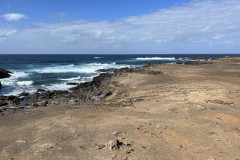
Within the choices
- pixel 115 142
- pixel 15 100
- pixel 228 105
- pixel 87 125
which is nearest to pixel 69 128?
pixel 87 125

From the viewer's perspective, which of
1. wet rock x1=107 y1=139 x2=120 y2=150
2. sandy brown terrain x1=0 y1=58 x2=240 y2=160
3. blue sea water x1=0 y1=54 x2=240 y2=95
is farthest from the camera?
blue sea water x1=0 y1=54 x2=240 y2=95

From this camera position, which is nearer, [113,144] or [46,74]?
[113,144]

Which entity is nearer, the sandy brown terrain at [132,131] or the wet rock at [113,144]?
the sandy brown terrain at [132,131]

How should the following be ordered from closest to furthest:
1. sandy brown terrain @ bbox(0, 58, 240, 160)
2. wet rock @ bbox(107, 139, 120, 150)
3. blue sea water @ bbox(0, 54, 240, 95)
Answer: sandy brown terrain @ bbox(0, 58, 240, 160) → wet rock @ bbox(107, 139, 120, 150) → blue sea water @ bbox(0, 54, 240, 95)

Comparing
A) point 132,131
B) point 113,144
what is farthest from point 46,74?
point 113,144

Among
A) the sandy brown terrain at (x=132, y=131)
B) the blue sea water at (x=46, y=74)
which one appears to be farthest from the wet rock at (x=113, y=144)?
the blue sea water at (x=46, y=74)

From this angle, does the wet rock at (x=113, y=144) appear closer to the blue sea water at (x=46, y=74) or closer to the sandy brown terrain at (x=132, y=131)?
the sandy brown terrain at (x=132, y=131)

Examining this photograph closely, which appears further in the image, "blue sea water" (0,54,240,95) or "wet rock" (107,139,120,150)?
"blue sea water" (0,54,240,95)

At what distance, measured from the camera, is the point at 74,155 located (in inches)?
349

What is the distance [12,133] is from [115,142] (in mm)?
6835

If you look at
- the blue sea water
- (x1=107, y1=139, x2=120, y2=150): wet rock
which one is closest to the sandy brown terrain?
(x1=107, y1=139, x2=120, y2=150): wet rock

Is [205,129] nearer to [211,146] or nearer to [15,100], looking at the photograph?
[211,146]

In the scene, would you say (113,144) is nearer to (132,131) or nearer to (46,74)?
(132,131)

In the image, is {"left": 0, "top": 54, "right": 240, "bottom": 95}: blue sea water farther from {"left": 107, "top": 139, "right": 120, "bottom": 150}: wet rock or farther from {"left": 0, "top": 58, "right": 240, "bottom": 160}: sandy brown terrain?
{"left": 107, "top": 139, "right": 120, "bottom": 150}: wet rock
